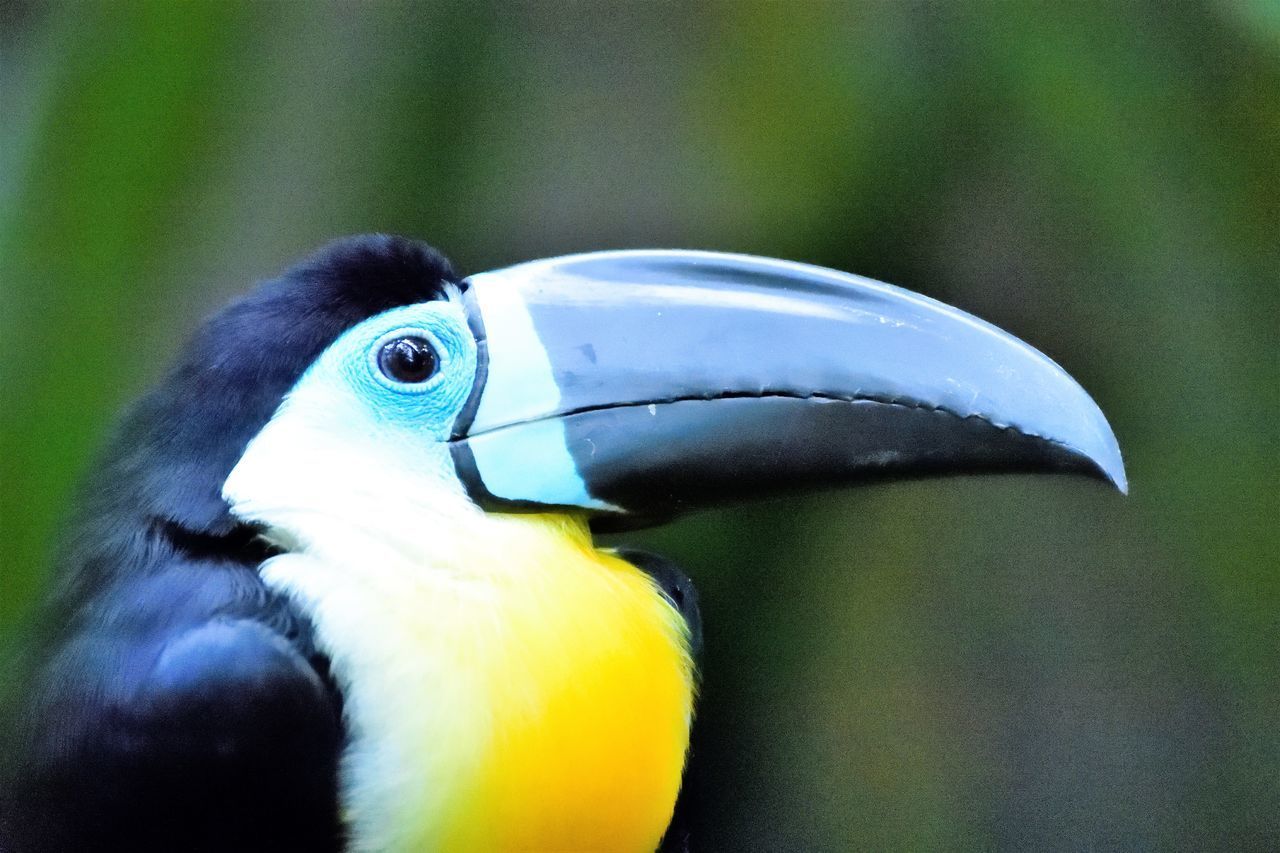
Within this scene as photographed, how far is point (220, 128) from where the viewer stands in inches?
47.1

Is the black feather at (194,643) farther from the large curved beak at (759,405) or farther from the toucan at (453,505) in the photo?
the large curved beak at (759,405)

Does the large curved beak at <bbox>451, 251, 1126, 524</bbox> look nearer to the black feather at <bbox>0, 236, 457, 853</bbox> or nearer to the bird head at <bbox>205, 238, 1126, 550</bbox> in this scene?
the bird head at <bbox>205, 238, 1126, 550</bbox>

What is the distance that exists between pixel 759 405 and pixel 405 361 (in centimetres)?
30

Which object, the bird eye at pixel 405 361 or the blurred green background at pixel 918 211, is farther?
the blurred green background at pixel 918 211

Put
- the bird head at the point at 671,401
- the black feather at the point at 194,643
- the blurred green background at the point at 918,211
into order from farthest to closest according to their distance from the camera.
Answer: the blurred green background at the point at 918,211 → the bird head at the point at 671,401 → the black feather at the point at 194,643

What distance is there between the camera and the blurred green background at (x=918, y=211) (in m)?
1.17

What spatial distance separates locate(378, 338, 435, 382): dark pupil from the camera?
929mm

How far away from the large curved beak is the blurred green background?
366 millimetres

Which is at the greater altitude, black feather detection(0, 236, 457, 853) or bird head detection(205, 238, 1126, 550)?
bird head detection(205, 238, 1126, 550)

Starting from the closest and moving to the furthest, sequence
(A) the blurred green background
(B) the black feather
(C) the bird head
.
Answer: (B) the black feather
(C) the bird head
(A) the blurred green background

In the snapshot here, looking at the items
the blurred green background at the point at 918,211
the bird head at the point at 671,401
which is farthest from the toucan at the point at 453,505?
the blurred green background at the point at 918,211

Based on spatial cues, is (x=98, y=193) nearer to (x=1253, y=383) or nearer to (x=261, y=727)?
(x=261, y=727)

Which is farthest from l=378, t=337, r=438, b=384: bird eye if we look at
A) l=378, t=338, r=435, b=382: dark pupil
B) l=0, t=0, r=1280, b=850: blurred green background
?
l=0, t=0, r=1280, b=850: blurred green background

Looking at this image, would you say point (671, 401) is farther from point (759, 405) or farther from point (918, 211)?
point (918, 211)
